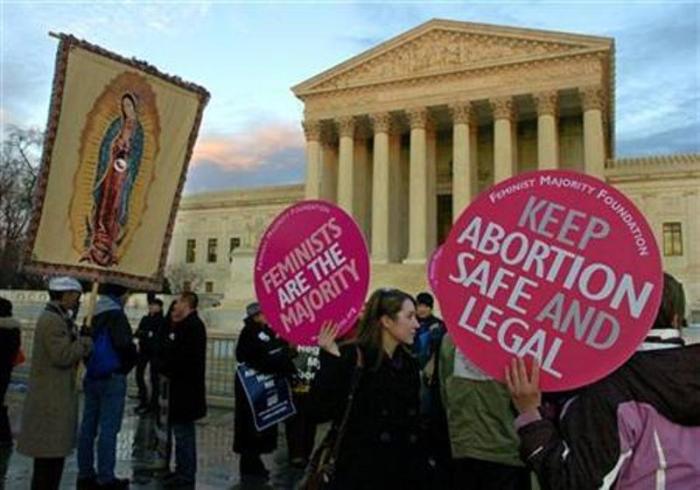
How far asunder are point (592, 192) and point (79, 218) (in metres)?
4.53

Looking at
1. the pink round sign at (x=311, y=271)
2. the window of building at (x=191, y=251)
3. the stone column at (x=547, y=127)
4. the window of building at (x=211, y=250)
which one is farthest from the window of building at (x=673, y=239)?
the pink round sign at (x=311, y=271)

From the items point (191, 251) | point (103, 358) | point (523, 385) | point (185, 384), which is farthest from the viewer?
point (191, 251)

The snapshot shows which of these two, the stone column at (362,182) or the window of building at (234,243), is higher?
the stone column at (362,182)

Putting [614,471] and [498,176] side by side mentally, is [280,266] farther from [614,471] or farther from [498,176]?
[498,176]

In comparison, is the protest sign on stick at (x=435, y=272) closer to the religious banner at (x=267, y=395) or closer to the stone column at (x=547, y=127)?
the religious banner at (x=267, y=395)

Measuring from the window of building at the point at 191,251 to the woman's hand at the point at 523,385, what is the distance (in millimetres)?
61367

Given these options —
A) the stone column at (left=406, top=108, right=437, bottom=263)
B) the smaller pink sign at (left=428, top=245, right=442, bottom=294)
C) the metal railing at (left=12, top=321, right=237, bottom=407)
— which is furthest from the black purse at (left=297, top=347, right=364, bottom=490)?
the stone column at (left=406, top=108, right=437, bottom=263)

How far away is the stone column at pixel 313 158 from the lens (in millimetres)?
45688

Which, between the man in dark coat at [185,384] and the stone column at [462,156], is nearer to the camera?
the man in dark coat at [185,384]

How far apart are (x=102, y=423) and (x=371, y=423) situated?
3827mm

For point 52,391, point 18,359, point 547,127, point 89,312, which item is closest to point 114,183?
point 89,312

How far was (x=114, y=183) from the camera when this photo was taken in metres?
6.00

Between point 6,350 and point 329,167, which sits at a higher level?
point 329,167

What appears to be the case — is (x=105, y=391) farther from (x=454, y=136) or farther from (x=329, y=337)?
(x=454, y=136)
